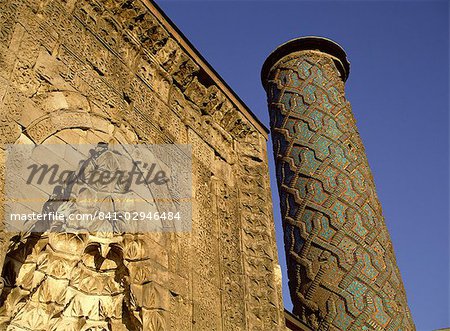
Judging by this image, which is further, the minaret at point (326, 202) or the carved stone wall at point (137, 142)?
the minaret at point (326, 202)

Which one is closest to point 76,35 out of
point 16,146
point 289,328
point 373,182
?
point 16,146

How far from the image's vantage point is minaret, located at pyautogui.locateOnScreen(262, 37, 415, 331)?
5734 millimetres

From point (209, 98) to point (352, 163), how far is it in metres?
2.54

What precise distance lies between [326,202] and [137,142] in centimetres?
317

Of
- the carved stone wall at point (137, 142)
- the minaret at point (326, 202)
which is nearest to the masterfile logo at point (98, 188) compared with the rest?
the carved stone wall at point (137, 142)

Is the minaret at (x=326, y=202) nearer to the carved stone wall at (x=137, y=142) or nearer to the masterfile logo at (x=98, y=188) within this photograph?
the carved stone wall at (x=137, y=142)

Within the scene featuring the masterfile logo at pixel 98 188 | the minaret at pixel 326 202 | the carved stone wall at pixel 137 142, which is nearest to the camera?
the masterfile logo at pixel 98 188

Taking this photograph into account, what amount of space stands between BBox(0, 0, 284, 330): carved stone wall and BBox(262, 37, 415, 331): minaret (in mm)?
1405

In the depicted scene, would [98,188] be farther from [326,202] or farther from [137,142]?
[326,202]

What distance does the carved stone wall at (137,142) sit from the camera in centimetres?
293

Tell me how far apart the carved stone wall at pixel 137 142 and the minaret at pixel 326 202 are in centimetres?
140

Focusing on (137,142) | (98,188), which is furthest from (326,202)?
(98,188)

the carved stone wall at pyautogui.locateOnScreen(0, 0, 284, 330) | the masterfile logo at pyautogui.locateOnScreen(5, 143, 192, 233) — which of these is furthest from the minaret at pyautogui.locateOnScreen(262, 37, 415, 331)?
the masterfile logo at pyautogui.locateOnScreen(5, 143, 192, 233)

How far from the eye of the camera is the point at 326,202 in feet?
20.6
